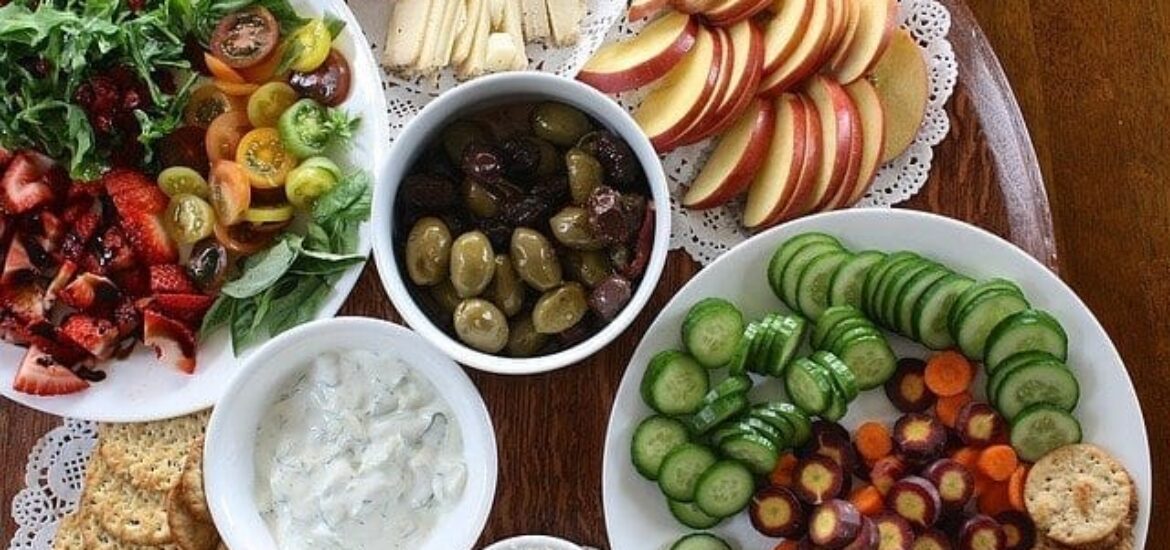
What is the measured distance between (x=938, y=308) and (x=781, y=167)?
0.84 feet

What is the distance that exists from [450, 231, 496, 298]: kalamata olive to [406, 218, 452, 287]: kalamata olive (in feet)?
0.04

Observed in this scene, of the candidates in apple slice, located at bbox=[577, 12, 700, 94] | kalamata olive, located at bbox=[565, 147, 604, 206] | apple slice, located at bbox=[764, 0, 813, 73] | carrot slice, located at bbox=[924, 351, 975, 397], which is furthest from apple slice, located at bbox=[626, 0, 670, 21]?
carrot slice, located at bbox=[924, 351, 975, 397]

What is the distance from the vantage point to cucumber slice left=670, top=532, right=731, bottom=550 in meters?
1.58

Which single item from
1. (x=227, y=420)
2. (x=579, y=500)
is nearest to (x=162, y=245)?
(x=227, y=420)

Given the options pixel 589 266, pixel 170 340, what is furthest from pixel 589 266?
pixel 170 340

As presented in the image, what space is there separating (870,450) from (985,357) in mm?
176

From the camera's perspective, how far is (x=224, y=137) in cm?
167

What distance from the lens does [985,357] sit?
156 cm

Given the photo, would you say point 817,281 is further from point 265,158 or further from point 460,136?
point 265,158

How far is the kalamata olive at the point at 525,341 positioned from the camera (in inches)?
61.7

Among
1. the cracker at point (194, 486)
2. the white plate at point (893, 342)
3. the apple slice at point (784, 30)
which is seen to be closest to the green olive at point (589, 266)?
the white plate at point (893, 342)

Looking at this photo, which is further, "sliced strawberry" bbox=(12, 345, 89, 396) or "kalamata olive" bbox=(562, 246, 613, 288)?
"sliced strawberry" bbox=(12, 345, 89, 396)

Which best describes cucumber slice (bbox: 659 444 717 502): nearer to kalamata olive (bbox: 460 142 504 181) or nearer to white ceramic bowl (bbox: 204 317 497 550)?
white ceramic bowl (bbox: 204 317 497 550)

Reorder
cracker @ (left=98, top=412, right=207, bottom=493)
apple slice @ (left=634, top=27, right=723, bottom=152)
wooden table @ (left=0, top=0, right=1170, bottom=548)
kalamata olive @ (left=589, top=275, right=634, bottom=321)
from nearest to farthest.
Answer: kalamata olive @ (left=589, top=275, right=634, bottom=321) < apple slice @ (left=634, top=27, right=723, bottom=152) < cracker @ (left=98, top=412, right=207, bottom=493) < wooden table @ (left=0, top=0, right=1170, bottom=548)
